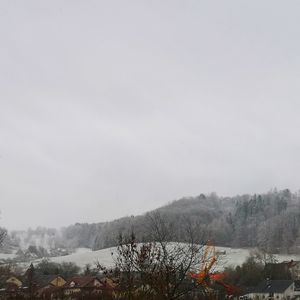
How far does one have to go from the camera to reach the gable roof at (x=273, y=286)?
239 ft

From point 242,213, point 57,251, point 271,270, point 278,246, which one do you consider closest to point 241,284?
point 271,270

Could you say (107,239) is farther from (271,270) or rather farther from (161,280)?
(161,280)

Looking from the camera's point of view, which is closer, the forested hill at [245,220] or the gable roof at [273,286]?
the gable roof at [273,286]

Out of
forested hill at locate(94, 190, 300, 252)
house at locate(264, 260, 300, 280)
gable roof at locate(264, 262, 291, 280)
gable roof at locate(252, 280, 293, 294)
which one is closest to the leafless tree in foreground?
gable roof at locate(252, 280, 293, 294)

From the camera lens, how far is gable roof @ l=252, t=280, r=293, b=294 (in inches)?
2872

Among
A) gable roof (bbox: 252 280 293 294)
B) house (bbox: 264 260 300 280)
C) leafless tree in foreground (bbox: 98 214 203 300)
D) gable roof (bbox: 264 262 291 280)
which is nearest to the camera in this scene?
leafless tree in foreground (bbox: 98 214 203 300)

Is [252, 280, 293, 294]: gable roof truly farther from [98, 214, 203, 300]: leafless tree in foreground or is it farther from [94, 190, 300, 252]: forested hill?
[98, 214, 203, 300]: leafless tree in foreground

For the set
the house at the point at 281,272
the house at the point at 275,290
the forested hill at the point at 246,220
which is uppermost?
the forested hill at the point at 246,220

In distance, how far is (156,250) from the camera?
1188cm

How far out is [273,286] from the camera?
74062 millimetres

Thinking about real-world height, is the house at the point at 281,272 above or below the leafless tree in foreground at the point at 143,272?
below

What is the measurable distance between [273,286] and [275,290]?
0.94 metres

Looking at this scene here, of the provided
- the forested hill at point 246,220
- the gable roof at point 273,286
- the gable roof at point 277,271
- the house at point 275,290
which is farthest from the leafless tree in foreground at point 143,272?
the forested hill at point 246,220

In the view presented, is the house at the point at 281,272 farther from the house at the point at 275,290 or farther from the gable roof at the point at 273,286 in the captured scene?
the house at the point at 275,290
